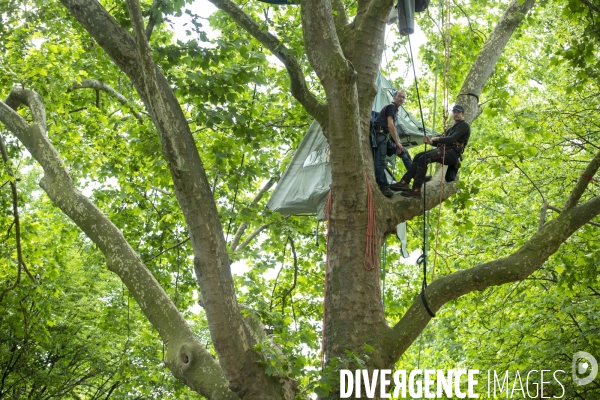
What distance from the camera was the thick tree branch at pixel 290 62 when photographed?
17.7 ft

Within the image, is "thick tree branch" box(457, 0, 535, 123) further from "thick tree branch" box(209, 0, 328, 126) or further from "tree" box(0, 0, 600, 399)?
"thick tree branch" box(209, 0, 328, 126)

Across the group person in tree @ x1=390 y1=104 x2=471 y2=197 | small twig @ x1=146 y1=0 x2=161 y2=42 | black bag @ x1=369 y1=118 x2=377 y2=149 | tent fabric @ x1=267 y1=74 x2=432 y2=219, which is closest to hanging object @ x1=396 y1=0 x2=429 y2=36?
tent fabric @ x1=267 y1=74 x2=432 y2=219

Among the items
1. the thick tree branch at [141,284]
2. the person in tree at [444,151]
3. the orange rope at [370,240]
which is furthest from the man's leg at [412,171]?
the thick tree branch at [141,284]

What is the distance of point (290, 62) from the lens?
211 inches

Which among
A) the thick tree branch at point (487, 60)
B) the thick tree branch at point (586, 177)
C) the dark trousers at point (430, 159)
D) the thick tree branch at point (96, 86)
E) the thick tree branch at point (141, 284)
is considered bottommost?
the thick tree branch at point (141, 284)

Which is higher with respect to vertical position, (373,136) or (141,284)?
(373,136)

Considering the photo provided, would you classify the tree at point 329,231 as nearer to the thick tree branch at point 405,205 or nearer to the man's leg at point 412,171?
the thick tree branch at point 405,205

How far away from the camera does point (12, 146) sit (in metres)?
10.4

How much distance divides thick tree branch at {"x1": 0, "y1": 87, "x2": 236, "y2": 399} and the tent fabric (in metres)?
1.88

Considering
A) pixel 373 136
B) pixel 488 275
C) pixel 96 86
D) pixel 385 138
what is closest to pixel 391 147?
pixel 385 138

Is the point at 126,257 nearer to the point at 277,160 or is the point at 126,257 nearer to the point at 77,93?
the point at 277,160

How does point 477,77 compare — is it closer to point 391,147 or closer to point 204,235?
point 391,147

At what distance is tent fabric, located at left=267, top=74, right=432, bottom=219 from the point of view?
21.8 ft

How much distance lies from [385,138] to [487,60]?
1.66 meters
